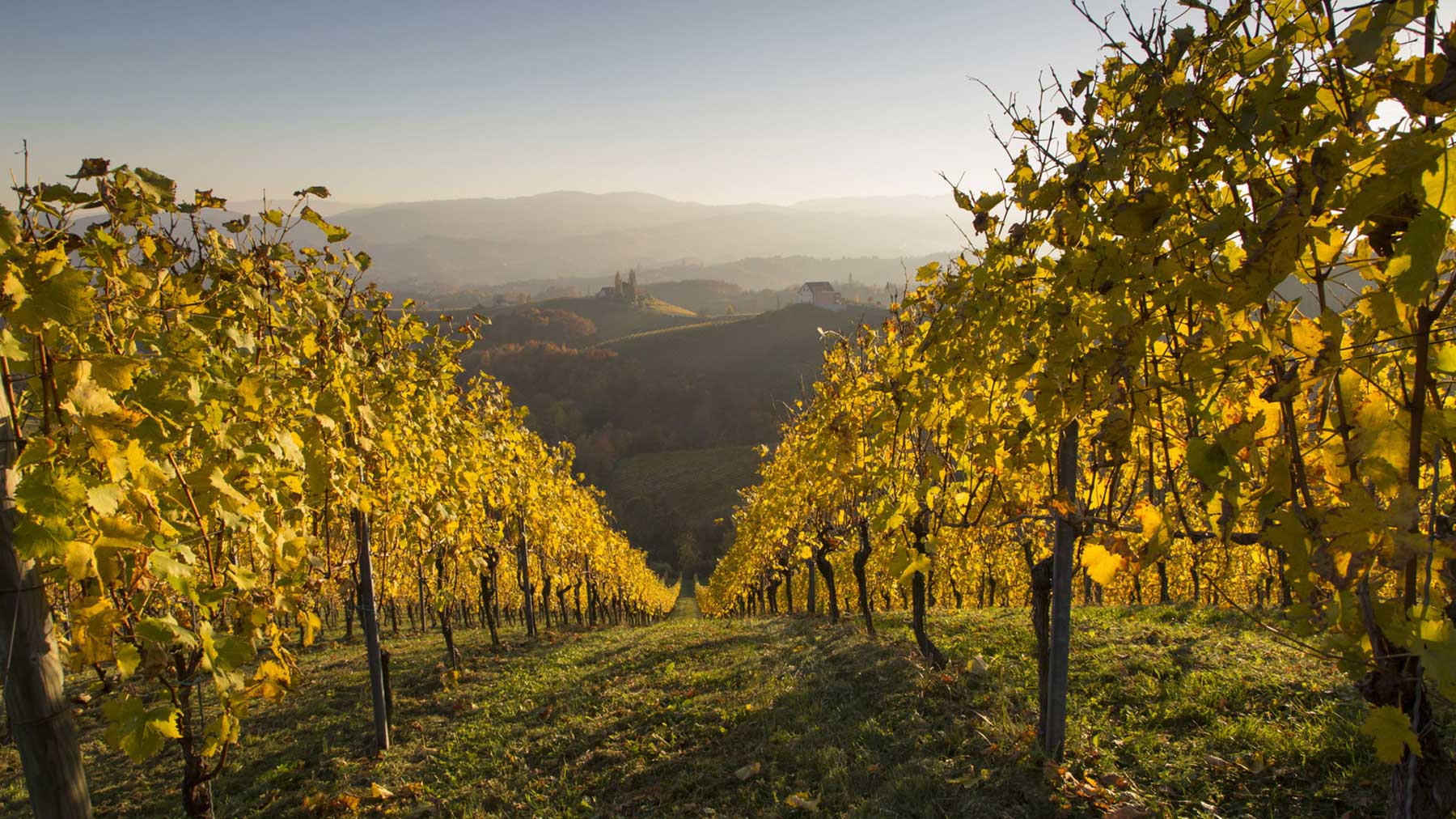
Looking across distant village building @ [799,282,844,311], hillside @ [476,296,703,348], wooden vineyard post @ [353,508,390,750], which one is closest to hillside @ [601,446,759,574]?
distant village building @ [799,282,844,311]

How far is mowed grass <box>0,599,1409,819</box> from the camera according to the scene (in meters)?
3.93

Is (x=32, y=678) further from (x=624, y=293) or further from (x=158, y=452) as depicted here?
(x=624, y=293)

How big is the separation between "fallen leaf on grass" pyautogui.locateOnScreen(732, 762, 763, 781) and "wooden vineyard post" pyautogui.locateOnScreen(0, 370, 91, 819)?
4.10m

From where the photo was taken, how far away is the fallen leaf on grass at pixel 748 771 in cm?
507

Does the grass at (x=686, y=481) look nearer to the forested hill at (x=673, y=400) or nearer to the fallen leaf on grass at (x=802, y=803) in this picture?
the forested hill at (x=673, y=400)

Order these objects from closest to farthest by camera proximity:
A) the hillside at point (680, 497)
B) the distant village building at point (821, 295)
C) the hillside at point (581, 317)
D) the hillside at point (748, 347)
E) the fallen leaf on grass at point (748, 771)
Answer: the fallen leaf on grass at point (748, 771), the hillside at point (680, 497), the hillside at point (748, 347), the distant village building at point (821, 295), the hillside at point (581, 317)

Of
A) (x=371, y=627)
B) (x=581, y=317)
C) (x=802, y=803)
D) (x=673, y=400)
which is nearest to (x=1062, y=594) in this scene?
(x=802, y=803)

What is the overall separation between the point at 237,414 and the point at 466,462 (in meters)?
4.65

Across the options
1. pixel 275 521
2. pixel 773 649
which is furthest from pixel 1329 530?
pixel 773 649

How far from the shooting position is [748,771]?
16.7ft

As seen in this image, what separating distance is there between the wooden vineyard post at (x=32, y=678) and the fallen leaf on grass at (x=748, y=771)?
410cm

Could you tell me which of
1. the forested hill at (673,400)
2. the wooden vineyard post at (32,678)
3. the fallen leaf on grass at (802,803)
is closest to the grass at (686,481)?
the forested hill at (673,400)

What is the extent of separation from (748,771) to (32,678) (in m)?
4.45

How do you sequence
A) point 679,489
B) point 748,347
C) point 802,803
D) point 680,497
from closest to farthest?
point 802,803 → point 680,497 → point 679,489 → point 748,347
